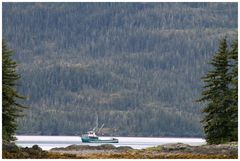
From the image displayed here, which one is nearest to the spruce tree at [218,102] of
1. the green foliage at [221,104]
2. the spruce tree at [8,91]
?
the green foliage at [221,104]

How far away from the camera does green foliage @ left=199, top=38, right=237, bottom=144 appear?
8169cm

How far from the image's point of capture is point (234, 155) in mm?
62906

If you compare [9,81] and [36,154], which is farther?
[9,81]

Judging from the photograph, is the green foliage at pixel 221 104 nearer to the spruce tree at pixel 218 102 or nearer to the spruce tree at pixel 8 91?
the spruce tree at pixel 218 102

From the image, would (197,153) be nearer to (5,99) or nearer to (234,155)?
(234,155)

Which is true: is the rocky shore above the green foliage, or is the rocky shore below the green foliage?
below

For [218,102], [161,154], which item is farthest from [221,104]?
[161,154]

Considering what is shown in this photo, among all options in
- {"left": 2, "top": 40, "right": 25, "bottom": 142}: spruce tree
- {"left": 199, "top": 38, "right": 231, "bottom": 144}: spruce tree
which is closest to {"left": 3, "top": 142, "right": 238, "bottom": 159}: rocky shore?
{"left": 2, "top": 40, "right": 25, "bottom": 142}: spruce tree

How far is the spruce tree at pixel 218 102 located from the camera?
81.9 metres

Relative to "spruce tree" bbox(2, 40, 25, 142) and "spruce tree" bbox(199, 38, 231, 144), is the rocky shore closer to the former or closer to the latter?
"spruce tree" bbox(2, 40, 25, 142)

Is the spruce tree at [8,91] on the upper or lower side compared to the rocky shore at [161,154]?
upper

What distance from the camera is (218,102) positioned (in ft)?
269

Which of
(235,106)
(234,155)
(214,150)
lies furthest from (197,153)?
(235,106)

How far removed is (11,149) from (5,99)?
838cm
